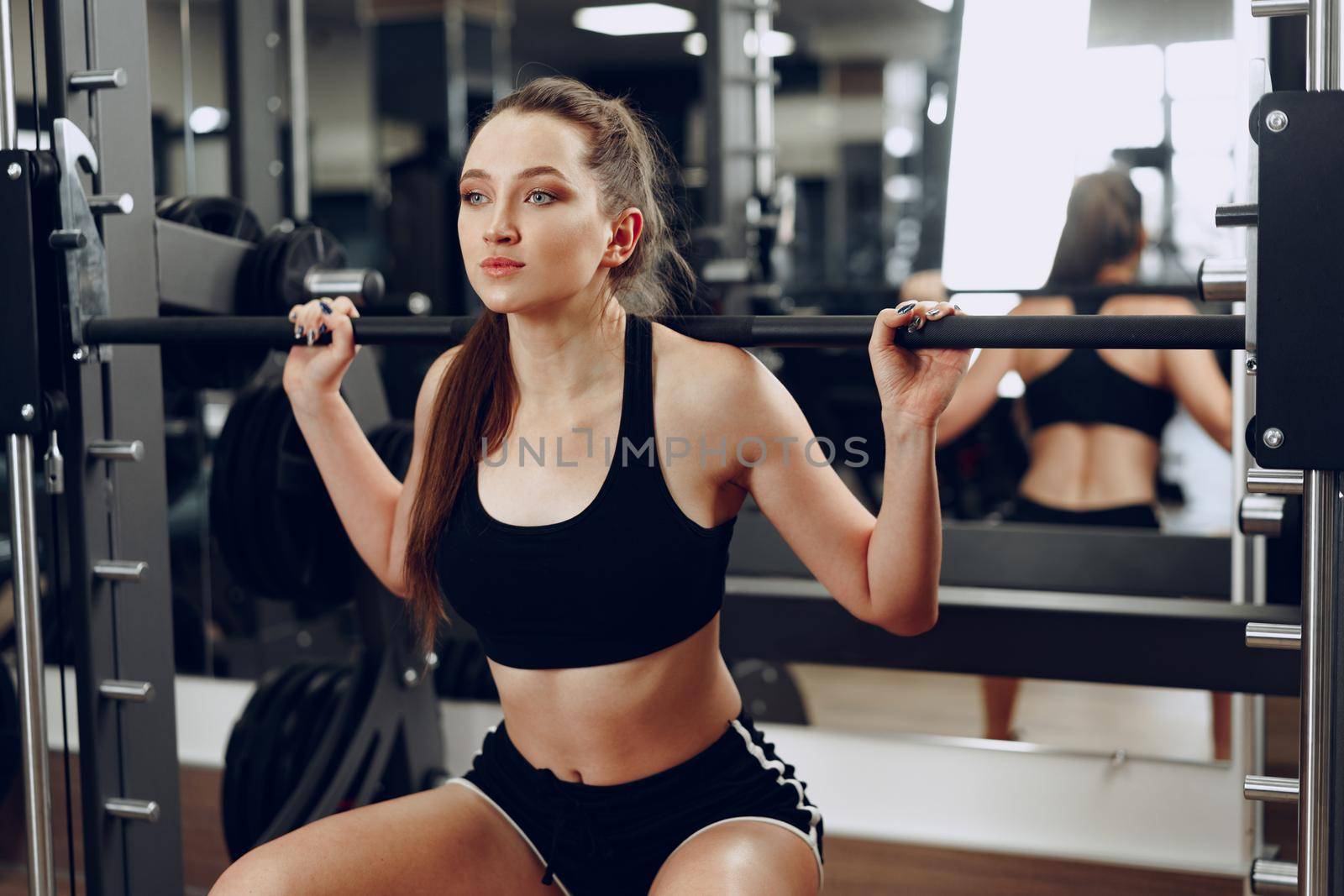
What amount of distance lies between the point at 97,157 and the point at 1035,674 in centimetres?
164

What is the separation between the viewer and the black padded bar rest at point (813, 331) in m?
1.24

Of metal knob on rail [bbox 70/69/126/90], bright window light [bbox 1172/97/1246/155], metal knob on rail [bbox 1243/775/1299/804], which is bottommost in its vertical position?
metal knob on rail [bbox 1243/775/1299/804]

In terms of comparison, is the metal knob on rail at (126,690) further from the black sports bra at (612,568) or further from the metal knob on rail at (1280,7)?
the metal knob on rail at (1280,7)

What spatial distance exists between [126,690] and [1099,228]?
2.36m

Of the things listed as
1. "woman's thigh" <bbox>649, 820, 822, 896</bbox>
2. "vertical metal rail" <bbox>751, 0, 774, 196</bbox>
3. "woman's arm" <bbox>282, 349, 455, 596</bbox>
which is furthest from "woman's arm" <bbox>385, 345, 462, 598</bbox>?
"vertical metal rail" <bbox>751, 0, 774, 196</bbox>

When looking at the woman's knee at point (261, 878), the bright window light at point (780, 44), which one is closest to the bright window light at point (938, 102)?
the woman's knee at point (261, 878)

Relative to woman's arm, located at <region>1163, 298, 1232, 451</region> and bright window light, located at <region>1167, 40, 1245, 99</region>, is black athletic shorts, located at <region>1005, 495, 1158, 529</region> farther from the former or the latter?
bright window light, located at <region>1167, 40, 1245, 99</region>

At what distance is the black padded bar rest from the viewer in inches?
48.8

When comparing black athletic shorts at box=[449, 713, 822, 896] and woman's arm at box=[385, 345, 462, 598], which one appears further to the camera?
woman's arm at box=[385, 345, 462, 598]

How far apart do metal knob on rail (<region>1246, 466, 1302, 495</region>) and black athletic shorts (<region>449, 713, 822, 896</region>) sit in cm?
60

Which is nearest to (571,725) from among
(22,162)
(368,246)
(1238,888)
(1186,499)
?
(22,162)

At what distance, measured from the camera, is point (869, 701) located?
402 cm

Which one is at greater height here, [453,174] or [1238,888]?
[453,174]

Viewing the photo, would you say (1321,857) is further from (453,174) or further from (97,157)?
(453,174)
